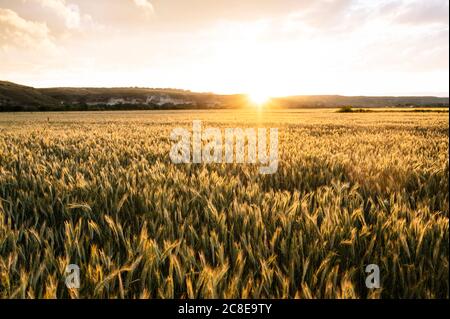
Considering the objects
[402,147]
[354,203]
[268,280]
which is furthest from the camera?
[402,147]

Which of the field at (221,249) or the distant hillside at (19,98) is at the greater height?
the distant hillside at (19,98)

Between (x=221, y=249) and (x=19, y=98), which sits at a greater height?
(x=19, y=98)

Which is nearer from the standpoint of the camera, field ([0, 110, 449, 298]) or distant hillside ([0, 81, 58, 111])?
field ([0, 110, 449, 298])

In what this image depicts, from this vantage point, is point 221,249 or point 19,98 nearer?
point 221,249

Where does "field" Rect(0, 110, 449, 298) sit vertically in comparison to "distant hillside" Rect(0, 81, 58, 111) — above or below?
below

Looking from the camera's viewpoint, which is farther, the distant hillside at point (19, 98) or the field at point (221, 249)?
the distant hillside at point (19, 98)

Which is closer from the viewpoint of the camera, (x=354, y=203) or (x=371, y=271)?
(x=371, y=271)

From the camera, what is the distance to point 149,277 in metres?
1.33
